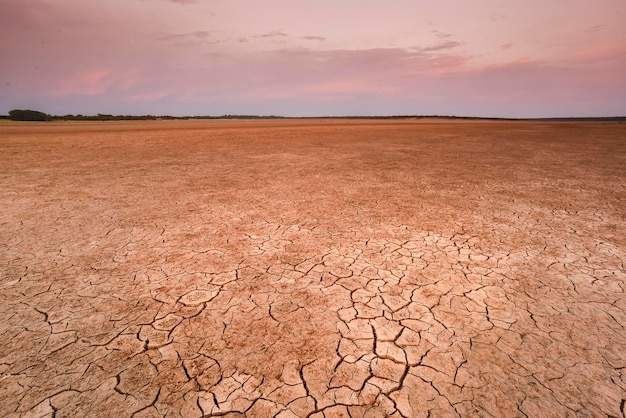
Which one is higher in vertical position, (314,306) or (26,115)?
(26,115)

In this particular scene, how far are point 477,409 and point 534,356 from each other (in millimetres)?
636

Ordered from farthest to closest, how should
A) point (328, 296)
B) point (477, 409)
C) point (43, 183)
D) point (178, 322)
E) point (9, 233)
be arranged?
point (43, 183)
point (9, 233)
point (328, 296)
point (178, 322)
point (477, 409)

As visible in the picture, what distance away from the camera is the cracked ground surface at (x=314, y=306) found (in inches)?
62.6

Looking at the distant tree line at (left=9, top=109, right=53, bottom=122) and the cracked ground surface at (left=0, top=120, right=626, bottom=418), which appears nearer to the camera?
the cracked ground surface at (left=0, top=120, right=626, bottom=418)

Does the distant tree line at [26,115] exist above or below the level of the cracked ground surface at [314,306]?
above

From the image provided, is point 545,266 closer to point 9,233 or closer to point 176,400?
point 176,400

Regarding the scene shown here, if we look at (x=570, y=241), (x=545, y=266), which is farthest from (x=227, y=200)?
(x=570, y=241)

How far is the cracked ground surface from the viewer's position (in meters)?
1.59

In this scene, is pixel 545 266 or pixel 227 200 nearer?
pixel 545 266

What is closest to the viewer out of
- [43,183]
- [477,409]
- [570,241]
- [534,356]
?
[477,409]

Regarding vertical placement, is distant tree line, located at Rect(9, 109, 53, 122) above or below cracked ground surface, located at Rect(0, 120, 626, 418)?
above

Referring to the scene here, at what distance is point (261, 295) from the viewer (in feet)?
8.18

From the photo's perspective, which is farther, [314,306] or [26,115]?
[26,115]

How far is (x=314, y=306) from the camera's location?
235 centimetres
